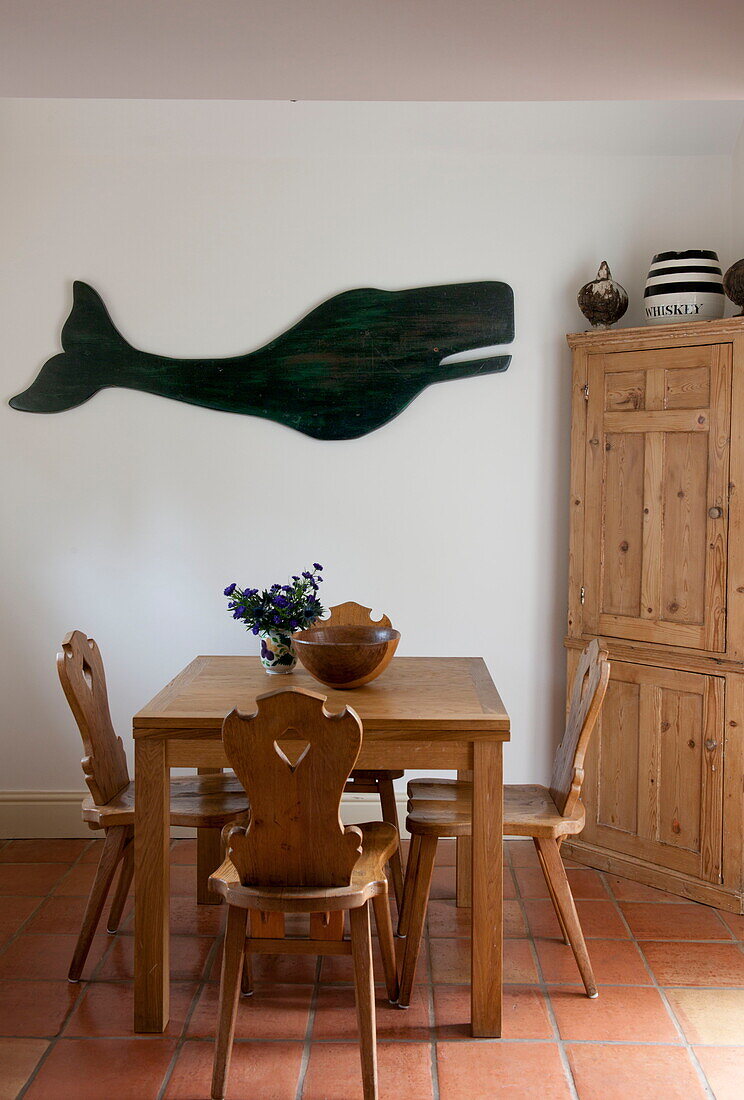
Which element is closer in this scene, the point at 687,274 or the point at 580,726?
the point at 580,726

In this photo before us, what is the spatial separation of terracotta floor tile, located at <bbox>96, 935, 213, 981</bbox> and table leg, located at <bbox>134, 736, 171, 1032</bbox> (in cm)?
27

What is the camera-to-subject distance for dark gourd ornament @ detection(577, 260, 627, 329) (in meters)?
3.49

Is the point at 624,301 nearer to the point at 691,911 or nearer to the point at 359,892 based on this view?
the point at 691,911

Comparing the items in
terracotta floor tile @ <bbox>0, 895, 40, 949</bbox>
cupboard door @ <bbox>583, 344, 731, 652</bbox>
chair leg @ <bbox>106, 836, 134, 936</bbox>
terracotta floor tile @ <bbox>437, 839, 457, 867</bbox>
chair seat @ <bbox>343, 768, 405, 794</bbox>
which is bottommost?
terracotta floor tile @ <bbox>437, 839, 457, 867</bbox>

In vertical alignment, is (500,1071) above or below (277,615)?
below

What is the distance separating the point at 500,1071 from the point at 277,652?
4.10ft

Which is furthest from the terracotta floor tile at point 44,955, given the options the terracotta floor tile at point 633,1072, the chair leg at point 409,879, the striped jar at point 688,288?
the striped jar at point 688,288

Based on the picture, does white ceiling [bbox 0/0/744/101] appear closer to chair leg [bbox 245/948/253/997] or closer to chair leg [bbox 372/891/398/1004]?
chair leg [bbox 372/891/398/1004]

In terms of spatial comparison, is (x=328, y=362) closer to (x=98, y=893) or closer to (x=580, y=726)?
(x=580, y=726)

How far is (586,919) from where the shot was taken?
3.14 meters

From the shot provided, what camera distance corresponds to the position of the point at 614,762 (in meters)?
3.49

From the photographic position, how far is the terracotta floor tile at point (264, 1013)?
97.3 inches

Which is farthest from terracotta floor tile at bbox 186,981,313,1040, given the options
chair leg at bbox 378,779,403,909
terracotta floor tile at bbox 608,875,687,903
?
terracotta floor tile at bbox 608,875,687,903

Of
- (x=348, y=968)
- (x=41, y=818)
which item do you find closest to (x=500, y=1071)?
(x=348, y=968)
